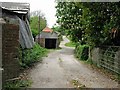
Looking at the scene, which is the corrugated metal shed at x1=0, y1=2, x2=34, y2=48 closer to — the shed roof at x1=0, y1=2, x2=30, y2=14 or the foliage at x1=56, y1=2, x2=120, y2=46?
the shed roof at x1=0, y1=2, x2=30, y2=14

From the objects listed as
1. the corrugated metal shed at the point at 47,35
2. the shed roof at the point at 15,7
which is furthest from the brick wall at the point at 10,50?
the corrugated metal shed at the point at 47,35

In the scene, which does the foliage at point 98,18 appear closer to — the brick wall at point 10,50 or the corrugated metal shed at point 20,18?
the corrugated metal shed at point 20,18

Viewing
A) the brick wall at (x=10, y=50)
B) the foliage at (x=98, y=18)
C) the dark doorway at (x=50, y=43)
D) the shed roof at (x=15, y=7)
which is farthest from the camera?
the dark doorway at (x=50, y=43)

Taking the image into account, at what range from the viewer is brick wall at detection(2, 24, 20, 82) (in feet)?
30.5

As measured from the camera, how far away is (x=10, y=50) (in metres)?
9.62

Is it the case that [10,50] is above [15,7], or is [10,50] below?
below

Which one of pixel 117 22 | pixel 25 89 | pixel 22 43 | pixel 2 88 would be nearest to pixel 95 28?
pixel 117 22

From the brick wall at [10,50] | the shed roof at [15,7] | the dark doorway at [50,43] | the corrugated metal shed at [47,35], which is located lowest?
the dark doorway at [50,43]

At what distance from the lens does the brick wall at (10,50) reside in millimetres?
9305

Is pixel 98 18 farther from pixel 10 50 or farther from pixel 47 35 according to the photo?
pixel 47 35

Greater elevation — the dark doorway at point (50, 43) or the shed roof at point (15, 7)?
the shed roof at point (15, 7)

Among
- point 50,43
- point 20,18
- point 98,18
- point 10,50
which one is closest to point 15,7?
point 20,18

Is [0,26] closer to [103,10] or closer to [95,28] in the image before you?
[103,10]

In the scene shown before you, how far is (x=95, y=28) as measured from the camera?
17422 mm
